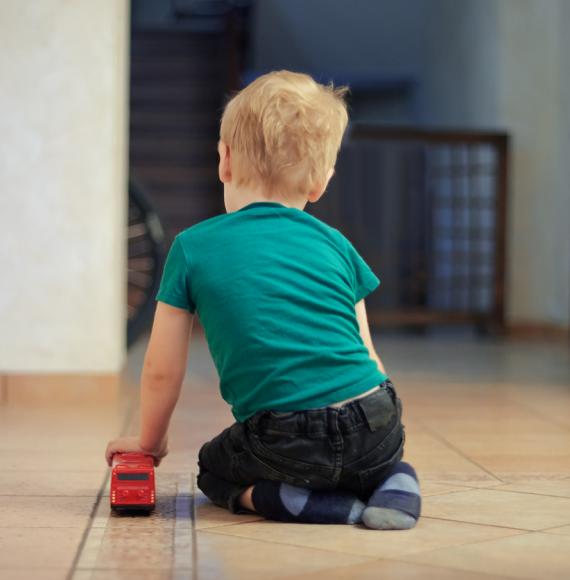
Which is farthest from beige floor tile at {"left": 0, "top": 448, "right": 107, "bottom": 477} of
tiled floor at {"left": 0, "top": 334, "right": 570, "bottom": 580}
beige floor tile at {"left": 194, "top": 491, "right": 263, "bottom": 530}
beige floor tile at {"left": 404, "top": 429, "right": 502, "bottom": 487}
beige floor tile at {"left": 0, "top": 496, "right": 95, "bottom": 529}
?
beige floor tile at {"left": 404, "top": 429, "right": 502, "bottom": 487}

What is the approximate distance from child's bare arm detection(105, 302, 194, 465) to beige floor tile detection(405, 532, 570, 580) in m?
0.44

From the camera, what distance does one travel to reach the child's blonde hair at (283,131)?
156 centimetres

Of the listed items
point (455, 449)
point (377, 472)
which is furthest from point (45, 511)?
point (455, 449)

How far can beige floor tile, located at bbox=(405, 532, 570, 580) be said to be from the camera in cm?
127

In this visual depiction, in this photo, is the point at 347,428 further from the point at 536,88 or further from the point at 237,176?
the point at 536,88

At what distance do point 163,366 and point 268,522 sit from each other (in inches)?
10.2

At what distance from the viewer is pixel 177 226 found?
7062mm

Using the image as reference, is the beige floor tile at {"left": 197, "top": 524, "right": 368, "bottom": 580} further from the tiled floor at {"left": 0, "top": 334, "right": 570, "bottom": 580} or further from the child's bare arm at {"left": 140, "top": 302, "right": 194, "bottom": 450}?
the child's bare arm at {"left": 140, "top": 302, "right": 194, "bottom": 450}

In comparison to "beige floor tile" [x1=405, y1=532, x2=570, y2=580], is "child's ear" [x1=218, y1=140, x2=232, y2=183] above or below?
above

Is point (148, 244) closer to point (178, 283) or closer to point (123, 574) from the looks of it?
point (178, 283)

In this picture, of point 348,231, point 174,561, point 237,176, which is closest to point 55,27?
point 237,176

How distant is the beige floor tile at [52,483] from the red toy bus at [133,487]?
0.61 feet

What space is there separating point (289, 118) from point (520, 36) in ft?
17.0

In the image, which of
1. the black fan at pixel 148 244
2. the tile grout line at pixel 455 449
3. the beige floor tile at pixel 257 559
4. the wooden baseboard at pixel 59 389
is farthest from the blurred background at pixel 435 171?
the beige floor tile at pixel 257 559
